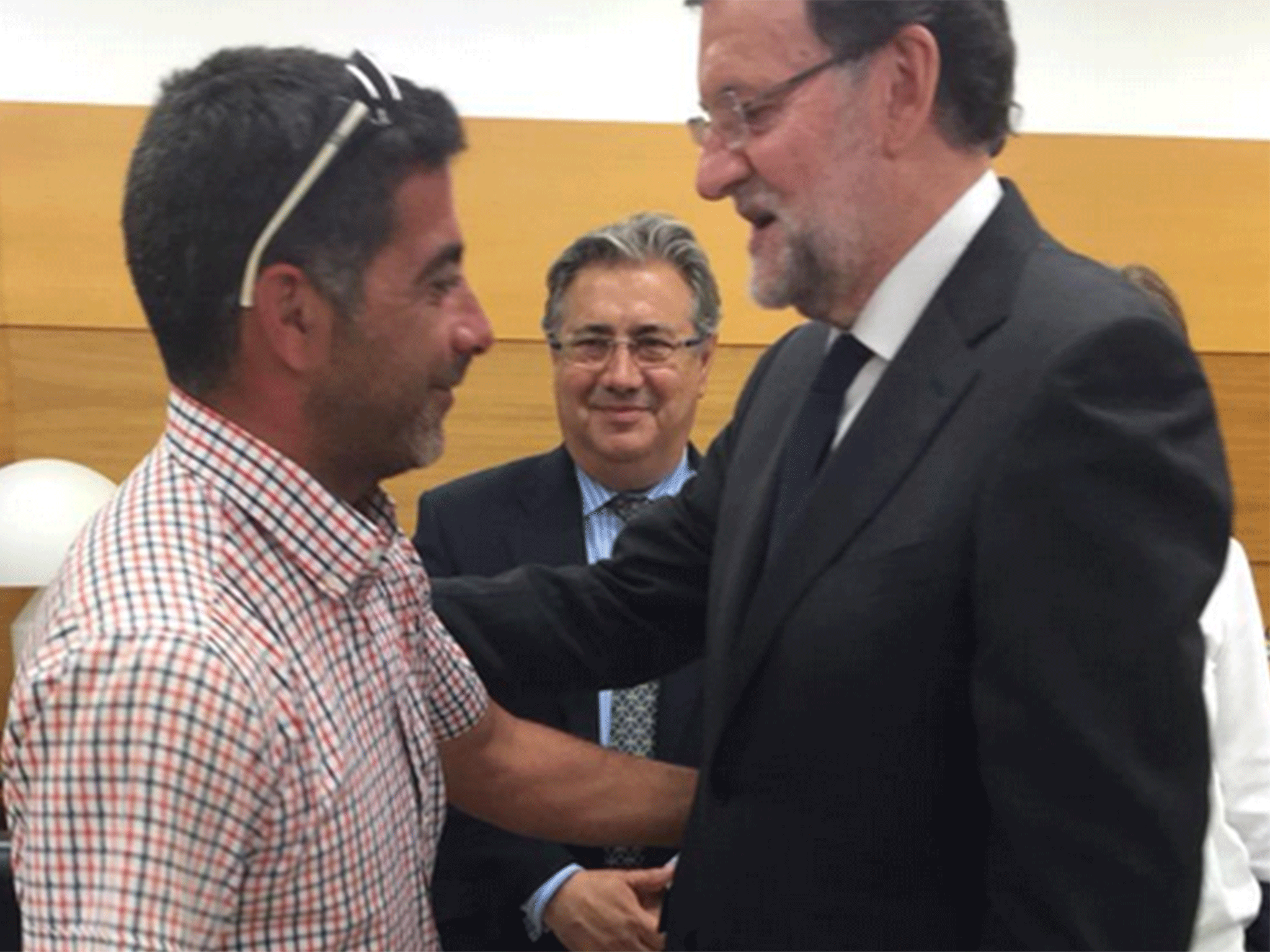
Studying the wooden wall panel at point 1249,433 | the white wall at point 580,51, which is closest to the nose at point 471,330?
the white wall at point 580,51

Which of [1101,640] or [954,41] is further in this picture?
[954,41]

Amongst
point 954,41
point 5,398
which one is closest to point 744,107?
point 954,41

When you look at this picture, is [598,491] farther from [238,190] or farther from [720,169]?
[238,190]

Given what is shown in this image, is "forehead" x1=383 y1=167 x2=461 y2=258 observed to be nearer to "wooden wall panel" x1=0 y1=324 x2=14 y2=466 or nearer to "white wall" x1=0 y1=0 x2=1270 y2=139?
"white wall" x1=0 y1=0 x2=1270 y2=139

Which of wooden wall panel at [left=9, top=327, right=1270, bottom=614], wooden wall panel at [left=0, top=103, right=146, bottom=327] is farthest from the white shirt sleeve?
wooden wall panel at [left=0, top=103, right=146, bottom=327]

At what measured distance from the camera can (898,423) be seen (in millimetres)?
1263

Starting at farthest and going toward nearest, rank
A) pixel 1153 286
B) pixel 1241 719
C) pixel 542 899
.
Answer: pixel 1153 286
pixel 542 899
pixel 1241 719

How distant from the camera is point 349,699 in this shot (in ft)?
3.79

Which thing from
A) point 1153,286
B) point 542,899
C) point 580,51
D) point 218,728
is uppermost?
point 580,51

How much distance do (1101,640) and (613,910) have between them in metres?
0.91

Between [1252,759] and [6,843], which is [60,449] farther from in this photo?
[1252,759]

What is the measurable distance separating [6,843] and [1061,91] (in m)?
3.26

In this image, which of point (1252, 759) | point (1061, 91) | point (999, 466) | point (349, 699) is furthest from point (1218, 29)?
point (349, 699)

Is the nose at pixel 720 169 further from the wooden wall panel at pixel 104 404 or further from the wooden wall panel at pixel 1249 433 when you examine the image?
the wooden wall panel at pixel 1249 433
